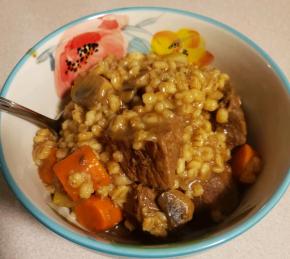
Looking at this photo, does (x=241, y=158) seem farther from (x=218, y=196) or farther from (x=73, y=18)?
(x=73, y=18)

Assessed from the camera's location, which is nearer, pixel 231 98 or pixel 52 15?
pixel 231 98

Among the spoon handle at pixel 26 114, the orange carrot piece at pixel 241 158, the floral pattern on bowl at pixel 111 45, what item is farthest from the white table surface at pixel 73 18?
the floral pattern on bowl at pixel 111 45

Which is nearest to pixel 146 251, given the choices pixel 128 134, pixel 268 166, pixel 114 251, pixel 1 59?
pixel 114 251

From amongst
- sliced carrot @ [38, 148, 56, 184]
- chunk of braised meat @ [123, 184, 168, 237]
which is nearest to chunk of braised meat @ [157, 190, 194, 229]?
chunk of braised meat @ [123, 184, 168, 237]

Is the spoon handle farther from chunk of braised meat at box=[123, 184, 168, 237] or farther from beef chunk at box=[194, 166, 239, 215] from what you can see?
beef chunk at box=[194, 166, 239, 215]

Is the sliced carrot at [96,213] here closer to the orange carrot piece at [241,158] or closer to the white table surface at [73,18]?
the white table surface at [73,18]

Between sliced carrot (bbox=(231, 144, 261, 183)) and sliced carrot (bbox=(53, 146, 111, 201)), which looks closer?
sliced carrot (bbox=(53, 146, 111, 201))

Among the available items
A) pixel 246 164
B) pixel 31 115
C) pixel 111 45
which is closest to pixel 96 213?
pixel 31 115

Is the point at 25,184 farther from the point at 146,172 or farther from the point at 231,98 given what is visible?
the point at 231,98
